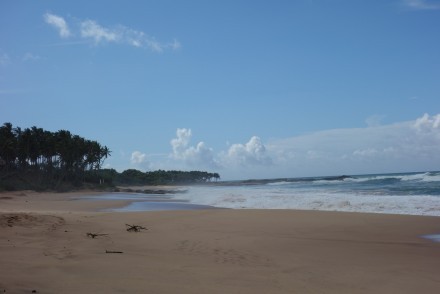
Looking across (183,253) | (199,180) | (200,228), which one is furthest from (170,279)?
(199,180)

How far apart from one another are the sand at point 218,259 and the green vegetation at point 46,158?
40.9 m

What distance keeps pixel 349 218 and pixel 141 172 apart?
367ft

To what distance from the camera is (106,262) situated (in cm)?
626

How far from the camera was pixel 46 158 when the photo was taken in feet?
216

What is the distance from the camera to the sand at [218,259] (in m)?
5.17

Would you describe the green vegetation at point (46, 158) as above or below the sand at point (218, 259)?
above

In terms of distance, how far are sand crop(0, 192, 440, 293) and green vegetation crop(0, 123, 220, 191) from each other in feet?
134

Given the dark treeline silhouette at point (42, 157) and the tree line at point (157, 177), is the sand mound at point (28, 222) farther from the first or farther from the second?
the tree line at point (157, 177)

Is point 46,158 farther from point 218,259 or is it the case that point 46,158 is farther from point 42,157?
point 218,259

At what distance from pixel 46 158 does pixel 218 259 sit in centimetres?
6595

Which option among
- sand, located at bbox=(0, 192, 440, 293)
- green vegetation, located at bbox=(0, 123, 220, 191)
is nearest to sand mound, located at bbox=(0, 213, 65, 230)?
sand, located at bbox=(0, 192, 440, 293)

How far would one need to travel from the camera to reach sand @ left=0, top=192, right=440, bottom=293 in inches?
204

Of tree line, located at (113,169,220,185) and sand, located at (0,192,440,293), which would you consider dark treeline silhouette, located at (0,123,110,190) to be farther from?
sand, located at (0,192,440,293)

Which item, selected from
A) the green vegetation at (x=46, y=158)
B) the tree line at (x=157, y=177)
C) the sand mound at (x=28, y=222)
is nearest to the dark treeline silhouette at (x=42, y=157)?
the green vegetation at (x=46, y=158)
